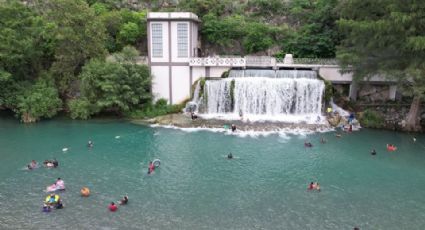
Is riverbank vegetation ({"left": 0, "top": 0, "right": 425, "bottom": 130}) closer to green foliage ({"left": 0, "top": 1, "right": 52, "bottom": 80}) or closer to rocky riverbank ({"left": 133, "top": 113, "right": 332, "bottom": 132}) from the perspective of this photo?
green foliage ({"left": 0, "top": 1, "right": 52, "bottom": 80})

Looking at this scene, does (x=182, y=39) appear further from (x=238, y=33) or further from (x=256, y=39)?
(x=256, y=39)

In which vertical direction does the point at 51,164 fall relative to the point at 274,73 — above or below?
below

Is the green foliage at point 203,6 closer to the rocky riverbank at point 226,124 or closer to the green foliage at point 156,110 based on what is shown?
the green foliage at point 156,110

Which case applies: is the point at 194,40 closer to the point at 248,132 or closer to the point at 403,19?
the point at 248,132

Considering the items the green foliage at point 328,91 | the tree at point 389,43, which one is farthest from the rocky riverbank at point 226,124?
the tree at point 389,43

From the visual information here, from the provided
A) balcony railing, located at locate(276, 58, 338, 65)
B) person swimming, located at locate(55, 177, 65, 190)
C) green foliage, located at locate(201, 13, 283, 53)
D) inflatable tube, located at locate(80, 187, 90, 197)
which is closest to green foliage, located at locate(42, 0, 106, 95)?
green foliage, located at locate(201, 13, 283, 53)

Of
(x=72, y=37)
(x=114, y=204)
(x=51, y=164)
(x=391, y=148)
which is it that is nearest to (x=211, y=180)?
(x=114, y=204)
